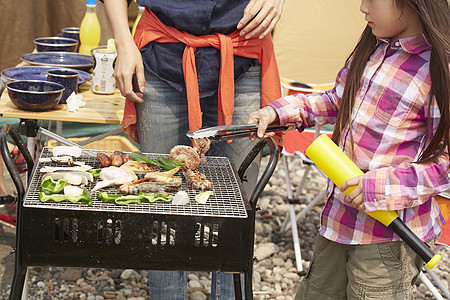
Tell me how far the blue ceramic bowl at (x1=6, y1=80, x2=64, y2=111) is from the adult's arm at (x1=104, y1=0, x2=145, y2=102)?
53 cm

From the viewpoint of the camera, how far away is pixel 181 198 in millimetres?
1920

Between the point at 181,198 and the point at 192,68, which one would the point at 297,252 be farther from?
the point at 181,198

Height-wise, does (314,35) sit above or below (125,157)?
below

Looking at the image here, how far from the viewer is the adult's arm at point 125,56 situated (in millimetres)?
2271

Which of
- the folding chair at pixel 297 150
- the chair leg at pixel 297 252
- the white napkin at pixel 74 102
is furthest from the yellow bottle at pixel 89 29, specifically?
the chair leg at pixel 297 252

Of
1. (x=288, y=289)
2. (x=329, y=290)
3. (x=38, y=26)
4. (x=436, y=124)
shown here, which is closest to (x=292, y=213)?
(x=288, y=289)

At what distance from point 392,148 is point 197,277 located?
1.90 metres

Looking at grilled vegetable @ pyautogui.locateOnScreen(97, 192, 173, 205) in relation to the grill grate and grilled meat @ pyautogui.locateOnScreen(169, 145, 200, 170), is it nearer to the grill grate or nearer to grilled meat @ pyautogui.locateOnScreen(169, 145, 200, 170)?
the grill grate

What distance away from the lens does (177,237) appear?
189 cm

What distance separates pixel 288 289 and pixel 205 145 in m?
1.62

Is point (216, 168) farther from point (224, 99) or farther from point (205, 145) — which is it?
point (224, 99)

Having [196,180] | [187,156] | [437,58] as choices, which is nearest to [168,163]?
[187,156]

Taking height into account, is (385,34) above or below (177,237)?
above

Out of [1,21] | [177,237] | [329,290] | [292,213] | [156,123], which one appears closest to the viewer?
[177,237]
